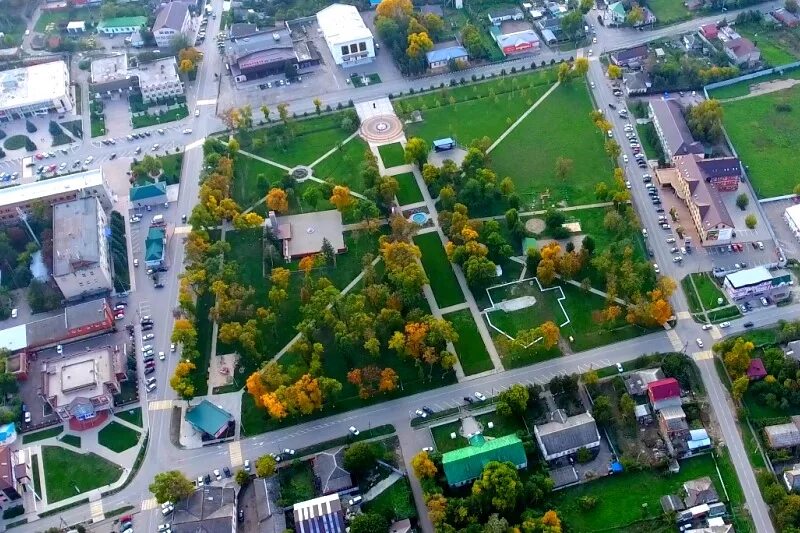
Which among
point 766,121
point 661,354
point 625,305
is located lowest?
point 661,354

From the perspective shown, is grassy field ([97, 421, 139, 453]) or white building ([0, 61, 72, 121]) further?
white building ([0, 61, 72, 121])

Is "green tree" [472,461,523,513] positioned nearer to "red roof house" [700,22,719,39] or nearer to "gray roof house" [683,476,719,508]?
"gray roof house" [683,476,719,508]

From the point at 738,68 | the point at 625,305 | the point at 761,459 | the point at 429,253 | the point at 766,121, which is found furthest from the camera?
the point at 738,68

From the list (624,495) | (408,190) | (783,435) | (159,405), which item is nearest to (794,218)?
(783,435)

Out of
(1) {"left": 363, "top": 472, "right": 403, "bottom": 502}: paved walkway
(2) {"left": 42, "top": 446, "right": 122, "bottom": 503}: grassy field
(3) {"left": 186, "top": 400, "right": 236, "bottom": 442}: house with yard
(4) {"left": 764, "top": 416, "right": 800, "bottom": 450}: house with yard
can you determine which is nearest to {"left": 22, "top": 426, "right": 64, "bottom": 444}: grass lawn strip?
(2) {"left": 42, "top": 446, "right": 122, "bottom": 503}: grassy field

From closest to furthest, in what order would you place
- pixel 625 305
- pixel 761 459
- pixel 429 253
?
pixel 761 459, pixel 625 305, pixel 429 253

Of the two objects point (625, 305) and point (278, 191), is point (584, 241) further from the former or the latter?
point (278, 191)

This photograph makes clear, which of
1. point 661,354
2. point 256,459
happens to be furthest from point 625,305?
point 256,459
